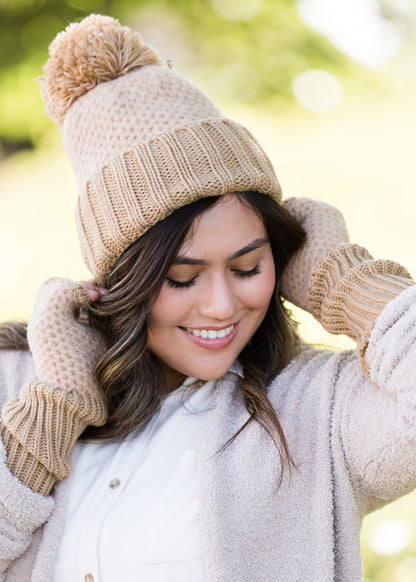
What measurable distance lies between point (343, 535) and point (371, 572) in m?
1.41

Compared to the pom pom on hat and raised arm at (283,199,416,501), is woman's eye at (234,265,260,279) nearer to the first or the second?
raised arm at (283,199,416,501)

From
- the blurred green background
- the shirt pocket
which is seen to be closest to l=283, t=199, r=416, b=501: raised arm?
the shirt pocket

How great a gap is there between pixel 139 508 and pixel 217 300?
475mm

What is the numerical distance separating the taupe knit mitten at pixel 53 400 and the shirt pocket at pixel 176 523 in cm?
23

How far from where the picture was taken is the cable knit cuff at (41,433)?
1.47 metres

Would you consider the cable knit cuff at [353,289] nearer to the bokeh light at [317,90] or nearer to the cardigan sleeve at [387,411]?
the cardigan sleeve at [387,411]

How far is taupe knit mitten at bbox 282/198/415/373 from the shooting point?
57.1 inches

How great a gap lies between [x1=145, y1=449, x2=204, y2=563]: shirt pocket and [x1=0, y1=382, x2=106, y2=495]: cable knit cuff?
23 cm

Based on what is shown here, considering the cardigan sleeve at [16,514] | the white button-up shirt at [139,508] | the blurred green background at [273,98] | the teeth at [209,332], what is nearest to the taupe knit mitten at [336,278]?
the teeth at [209,332]

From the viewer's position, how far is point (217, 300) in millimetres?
1505

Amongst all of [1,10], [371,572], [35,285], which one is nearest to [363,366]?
[371,572]

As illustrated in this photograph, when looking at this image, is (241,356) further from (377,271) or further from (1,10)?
(1,10)

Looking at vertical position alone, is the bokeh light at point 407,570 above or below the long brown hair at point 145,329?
below

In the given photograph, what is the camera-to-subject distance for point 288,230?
1.66 metres
